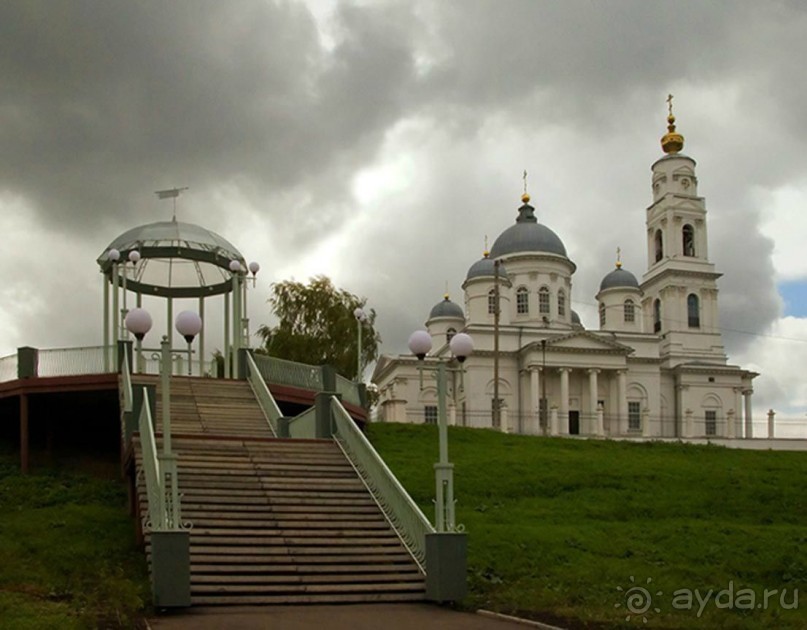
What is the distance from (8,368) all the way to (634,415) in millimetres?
51145

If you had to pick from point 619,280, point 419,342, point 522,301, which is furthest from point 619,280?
point 419,342

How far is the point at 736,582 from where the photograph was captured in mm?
16062

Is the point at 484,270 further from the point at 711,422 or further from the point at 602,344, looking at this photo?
the point at 711,422

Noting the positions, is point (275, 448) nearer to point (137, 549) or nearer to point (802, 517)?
point (137, 549)

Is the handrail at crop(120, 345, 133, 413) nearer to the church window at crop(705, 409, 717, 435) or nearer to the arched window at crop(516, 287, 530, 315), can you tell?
the arched window at crop(516, 287, 530, 315)

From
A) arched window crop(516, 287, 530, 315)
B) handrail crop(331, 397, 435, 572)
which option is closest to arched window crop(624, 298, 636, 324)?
arched window crop(516, 287, 530, 315)

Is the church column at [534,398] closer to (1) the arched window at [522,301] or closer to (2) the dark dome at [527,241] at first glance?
(1) the arched window at [522,301]

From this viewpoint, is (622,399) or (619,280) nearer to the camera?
(622,399)

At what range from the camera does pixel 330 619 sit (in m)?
13.0

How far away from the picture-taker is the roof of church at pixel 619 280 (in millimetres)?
76688

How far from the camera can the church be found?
2645 inches

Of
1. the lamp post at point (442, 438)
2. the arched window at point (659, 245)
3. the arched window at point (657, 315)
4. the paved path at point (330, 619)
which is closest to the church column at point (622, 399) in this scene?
the arched window at point (657, 315)

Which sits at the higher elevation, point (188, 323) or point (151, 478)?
point (188, 323)

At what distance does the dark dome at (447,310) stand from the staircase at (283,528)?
194 ft
